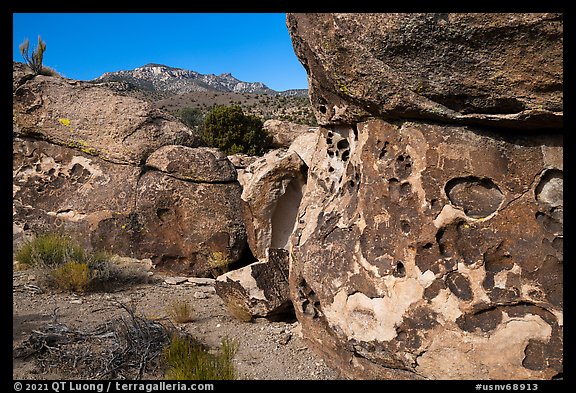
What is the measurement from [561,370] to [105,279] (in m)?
4.75

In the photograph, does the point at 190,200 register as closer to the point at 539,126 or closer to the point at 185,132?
the point at 185,132

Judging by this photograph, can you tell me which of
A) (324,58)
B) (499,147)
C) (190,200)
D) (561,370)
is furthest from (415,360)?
(190,200)

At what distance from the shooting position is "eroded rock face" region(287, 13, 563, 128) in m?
3.20

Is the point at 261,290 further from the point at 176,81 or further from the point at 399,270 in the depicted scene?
the point at 176,81

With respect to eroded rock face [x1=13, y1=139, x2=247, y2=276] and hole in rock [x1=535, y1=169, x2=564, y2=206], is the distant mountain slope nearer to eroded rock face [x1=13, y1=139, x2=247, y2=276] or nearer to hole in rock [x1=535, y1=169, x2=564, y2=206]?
eroded rock face [x1=13, y1=139, x2=247, y2=276]

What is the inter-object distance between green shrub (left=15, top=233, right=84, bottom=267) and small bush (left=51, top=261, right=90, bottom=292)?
15.1 inches

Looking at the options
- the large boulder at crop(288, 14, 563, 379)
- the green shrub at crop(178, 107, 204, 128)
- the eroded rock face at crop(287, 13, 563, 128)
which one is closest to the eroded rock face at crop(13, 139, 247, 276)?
the large boulder at crop(288, 14, 563, 379)

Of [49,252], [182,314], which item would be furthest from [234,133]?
[182,314]

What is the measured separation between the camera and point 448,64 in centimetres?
345

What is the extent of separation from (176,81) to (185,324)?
70237 millimetres

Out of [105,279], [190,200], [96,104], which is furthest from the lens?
[96,104]

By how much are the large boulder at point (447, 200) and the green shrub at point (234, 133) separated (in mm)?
11893

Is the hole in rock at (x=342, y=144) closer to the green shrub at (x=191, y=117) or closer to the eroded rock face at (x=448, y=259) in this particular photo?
the eroded rock face at (x=448, y=259)

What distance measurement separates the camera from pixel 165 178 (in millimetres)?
7633
